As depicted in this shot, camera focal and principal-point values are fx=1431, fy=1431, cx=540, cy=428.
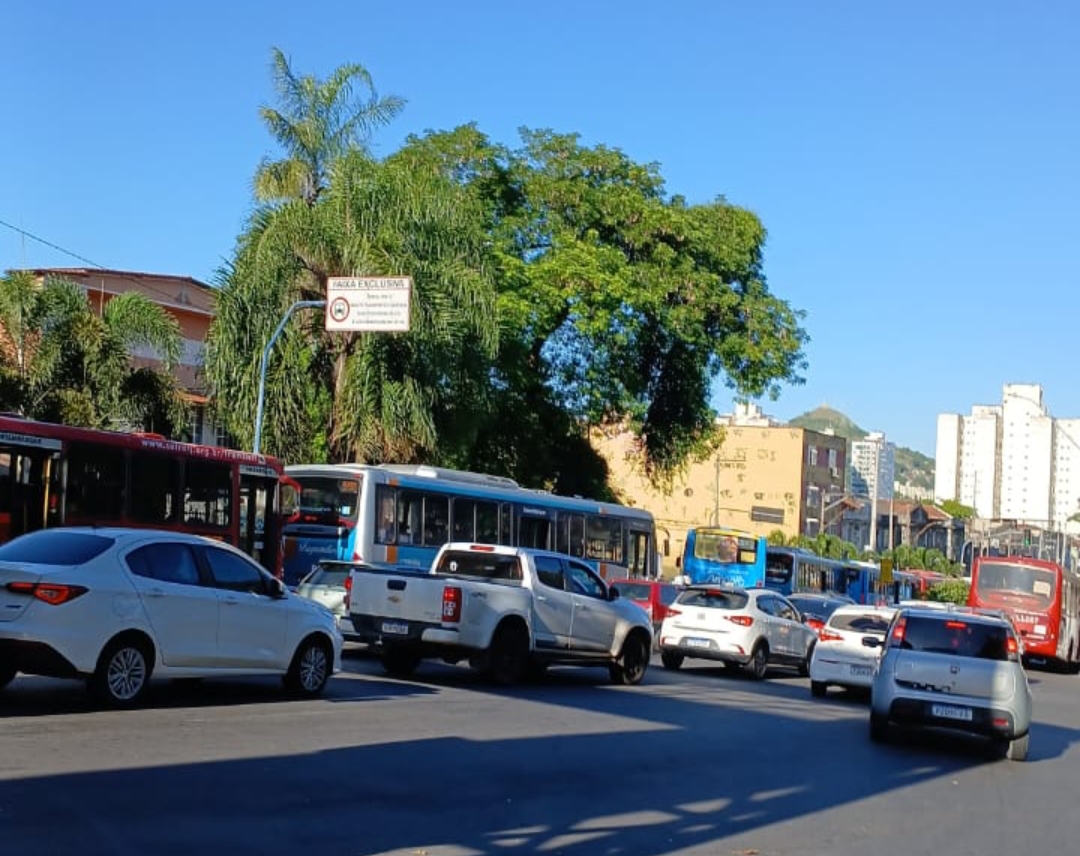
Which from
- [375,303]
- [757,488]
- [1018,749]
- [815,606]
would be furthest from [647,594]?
[757,488]

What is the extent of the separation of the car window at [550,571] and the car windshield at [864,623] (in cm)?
496

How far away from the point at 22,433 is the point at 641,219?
981 inches

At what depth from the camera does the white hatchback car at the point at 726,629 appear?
84.8 ft

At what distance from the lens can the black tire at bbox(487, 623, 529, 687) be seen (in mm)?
19562

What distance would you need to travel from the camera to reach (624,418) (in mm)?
44406

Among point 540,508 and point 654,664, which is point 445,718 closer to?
point 654,664

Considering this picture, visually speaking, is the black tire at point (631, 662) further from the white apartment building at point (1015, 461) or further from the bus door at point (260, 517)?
the white apartment building at point (1015, 461)

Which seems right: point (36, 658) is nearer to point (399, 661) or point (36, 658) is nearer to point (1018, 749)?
point (399, 661)

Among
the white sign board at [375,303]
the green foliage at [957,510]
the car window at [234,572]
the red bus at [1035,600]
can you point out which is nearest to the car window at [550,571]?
the car window at [234,572]

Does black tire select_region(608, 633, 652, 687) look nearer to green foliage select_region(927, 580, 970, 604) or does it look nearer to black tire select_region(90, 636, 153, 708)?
black tire select_region(90, 636, 153, 708)

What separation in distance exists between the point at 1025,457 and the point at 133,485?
123 metres

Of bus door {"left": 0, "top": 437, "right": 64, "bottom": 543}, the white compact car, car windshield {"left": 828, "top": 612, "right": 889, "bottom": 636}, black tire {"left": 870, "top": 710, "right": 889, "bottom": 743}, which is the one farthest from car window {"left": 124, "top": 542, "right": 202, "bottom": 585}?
car windshield {"left": 828, "top": 612, "right": 889, "bottom": 636}

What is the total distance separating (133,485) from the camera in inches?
910

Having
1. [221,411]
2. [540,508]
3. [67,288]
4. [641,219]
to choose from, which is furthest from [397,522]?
[641,219]
